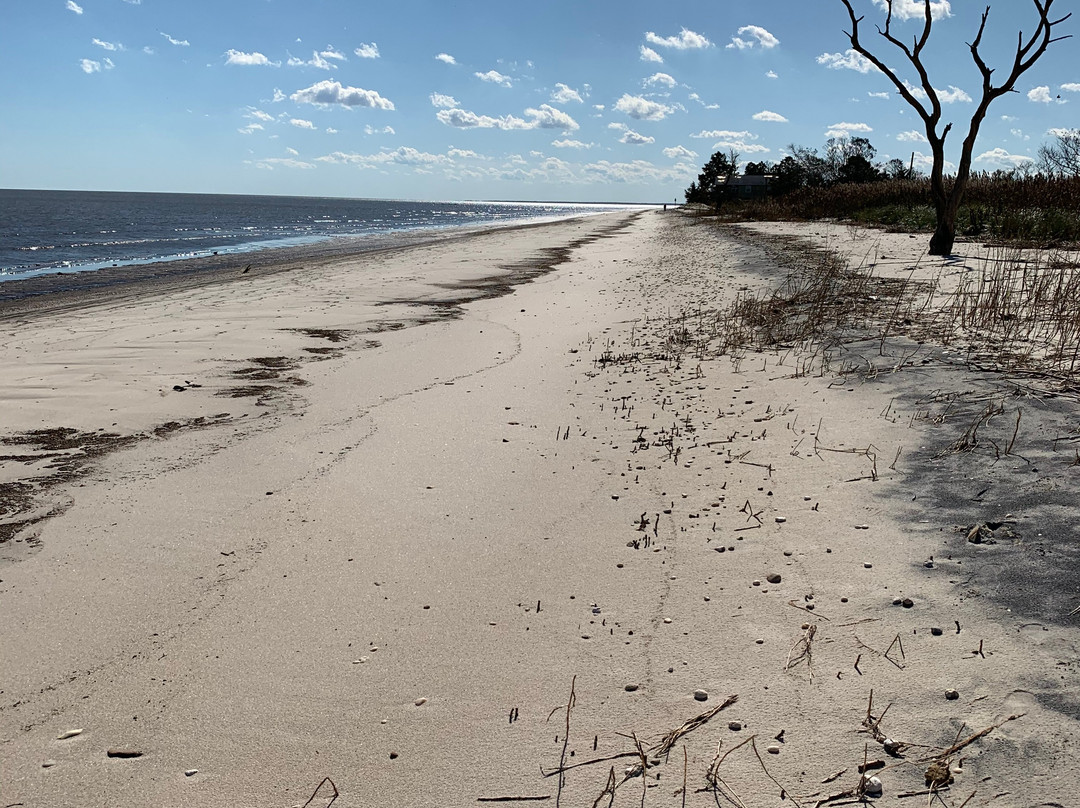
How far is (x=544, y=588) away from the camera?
3.63m

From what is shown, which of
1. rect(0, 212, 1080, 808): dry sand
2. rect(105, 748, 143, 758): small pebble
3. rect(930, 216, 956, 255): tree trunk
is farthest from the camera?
rect(930, 216, 956, 255): tree trunk

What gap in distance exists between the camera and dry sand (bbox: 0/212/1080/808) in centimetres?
244

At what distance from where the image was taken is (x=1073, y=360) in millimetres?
5734

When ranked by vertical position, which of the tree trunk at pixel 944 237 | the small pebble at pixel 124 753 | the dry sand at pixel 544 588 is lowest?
the small pebble at pixel 124 753

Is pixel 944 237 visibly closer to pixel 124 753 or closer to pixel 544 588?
pixel 544 588

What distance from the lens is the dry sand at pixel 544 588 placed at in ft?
7.99

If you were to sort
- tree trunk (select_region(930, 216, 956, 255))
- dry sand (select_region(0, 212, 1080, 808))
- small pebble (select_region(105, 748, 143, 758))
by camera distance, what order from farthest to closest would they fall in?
tree trunk (select_region(930, 216, 956, 255)) < small pebble (select_region(105, 748, 143, 758)) < dry sand (select_region(0, 212, 1080, 808))

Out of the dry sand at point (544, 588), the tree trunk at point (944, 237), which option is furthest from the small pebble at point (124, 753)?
the tree trunk at point (944, 237)

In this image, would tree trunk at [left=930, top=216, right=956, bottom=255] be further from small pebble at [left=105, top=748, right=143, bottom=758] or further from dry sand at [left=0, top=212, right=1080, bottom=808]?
small pebble at [left=105, top=748, right=143, bottom=758]

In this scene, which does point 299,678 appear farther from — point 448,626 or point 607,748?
point 607,748

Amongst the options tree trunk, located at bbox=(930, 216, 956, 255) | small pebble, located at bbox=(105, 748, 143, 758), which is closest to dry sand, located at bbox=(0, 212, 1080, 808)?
small pebble, located at bbox=(105, 748, 143, 758)

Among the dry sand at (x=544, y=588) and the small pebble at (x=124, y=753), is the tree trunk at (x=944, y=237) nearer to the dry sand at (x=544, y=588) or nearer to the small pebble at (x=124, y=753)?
the dry sand at (x=544, y=588)

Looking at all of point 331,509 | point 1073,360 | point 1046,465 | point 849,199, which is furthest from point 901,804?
point 849,199

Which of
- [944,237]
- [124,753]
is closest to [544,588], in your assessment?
[124,753]
